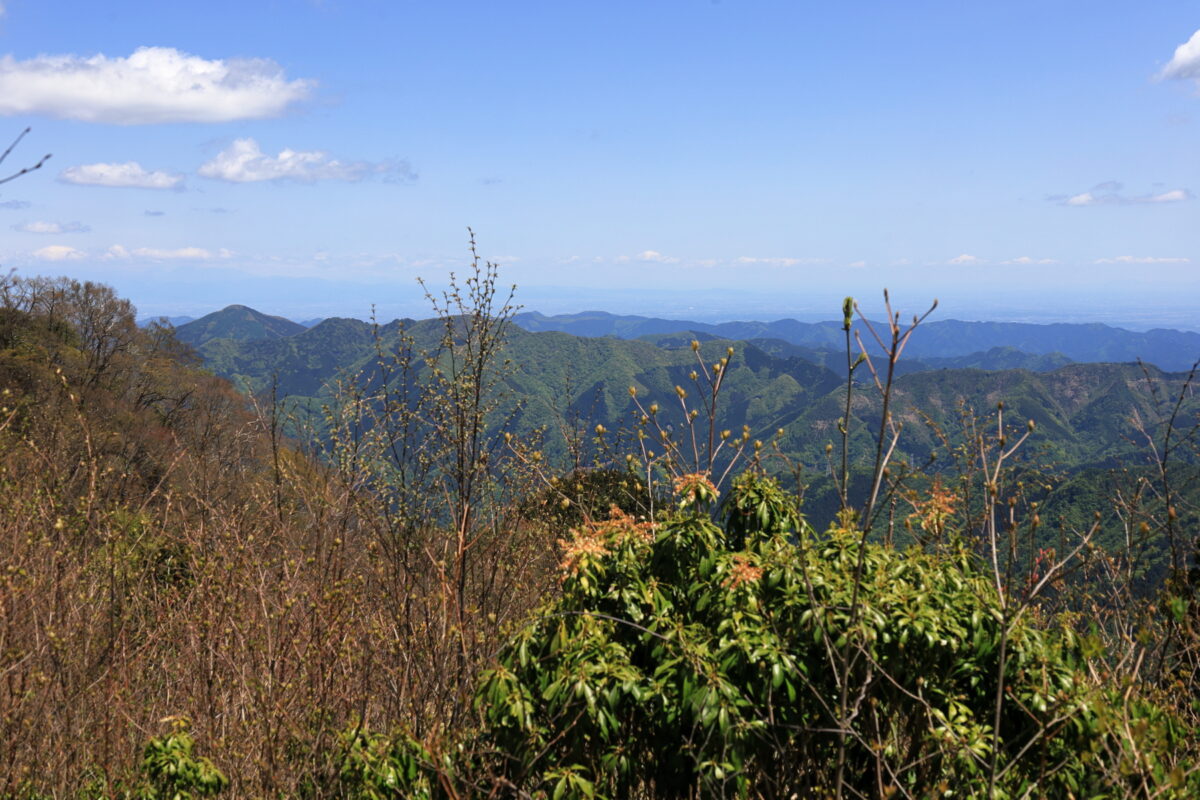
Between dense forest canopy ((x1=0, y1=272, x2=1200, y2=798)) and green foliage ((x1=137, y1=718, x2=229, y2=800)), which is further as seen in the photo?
green foliage ((x1=137, y1=718, x2=229, y2=800))

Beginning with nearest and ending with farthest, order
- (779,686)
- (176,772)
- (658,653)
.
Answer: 1. (779,686)
2. (658,653)
3. (176,772)

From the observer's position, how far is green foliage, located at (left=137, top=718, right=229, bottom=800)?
3.50 m

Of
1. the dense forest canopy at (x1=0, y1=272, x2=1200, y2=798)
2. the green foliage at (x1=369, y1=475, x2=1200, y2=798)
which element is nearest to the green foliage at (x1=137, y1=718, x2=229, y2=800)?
the dense forest canopy at (x1=0, y1=272, x2=1200, y2=798)

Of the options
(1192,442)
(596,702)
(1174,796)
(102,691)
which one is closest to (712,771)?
(596,702)

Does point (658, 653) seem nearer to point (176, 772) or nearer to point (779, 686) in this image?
point (779, 686)

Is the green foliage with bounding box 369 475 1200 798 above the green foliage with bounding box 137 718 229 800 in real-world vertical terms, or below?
above

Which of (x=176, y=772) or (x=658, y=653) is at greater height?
(x=658, y=653)

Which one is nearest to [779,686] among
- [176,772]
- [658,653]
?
[658,653]

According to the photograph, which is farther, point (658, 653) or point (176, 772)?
point (176, 772)

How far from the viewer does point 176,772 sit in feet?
11.5

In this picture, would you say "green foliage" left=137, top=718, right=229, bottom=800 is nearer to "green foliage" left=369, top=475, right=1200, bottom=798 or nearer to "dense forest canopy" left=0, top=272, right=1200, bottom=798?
"dense forest canopy" left=0, top=272, right=1200, bottom=798

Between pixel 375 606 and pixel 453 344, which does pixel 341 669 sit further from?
pixel 453 344

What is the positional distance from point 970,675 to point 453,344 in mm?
3411

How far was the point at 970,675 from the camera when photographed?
3.37 metres
